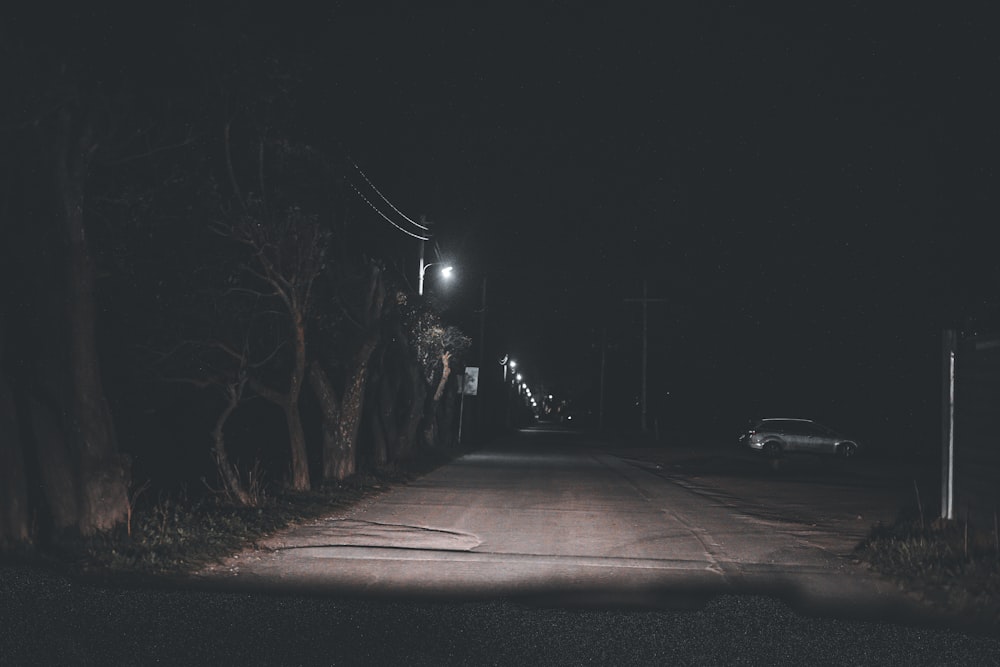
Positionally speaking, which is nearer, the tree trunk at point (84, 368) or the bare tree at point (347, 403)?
the tree trunk at point (84, 368)

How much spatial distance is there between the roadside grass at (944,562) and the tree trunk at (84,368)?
29.2 feet

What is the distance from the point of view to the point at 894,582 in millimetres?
10820

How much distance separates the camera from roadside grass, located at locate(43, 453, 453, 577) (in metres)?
10.6

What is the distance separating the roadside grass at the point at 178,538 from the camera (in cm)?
1058

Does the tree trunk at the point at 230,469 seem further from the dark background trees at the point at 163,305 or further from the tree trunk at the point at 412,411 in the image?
the tree trunk at the point at 412,411

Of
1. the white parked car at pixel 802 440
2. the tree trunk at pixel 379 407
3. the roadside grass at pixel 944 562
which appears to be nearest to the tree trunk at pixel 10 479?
the roadside grass at pixel 944 562

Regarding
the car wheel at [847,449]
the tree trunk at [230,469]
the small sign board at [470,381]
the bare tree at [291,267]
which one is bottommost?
the car wheel at [847,449]

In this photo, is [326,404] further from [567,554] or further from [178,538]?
[567,554]

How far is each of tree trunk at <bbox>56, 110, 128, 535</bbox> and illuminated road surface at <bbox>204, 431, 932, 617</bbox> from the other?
6.42 ft

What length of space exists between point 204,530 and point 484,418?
233 ft

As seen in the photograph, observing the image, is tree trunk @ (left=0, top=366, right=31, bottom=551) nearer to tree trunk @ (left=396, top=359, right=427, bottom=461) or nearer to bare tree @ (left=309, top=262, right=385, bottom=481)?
bare tree @ (left=309, top=262, right=385, bottom=481)

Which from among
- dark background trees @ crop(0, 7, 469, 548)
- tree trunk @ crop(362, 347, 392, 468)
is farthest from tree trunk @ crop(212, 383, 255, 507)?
tree trunk @ crop(362, 347, 392, 468)

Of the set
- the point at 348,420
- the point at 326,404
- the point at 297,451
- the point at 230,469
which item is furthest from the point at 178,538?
the point at 348,420

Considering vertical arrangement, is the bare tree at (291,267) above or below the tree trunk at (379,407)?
above
